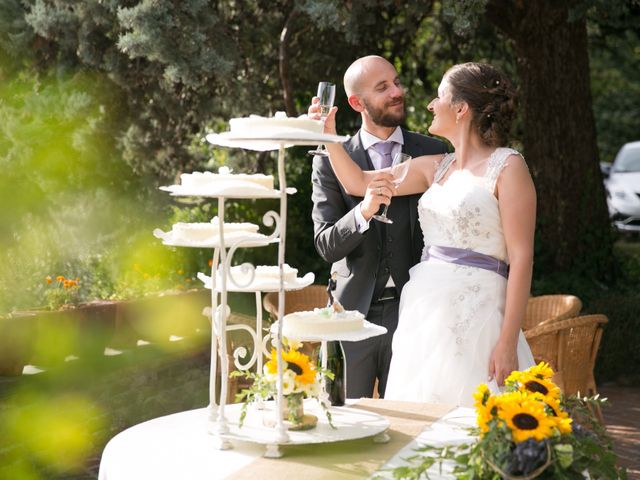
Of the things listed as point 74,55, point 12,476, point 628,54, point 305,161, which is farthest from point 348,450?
point 628,54

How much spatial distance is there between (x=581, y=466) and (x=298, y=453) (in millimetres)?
869

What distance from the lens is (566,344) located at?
5211mm

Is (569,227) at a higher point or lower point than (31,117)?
lower

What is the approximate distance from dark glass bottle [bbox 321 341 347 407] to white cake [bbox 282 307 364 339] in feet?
0.51

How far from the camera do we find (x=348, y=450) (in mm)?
2943

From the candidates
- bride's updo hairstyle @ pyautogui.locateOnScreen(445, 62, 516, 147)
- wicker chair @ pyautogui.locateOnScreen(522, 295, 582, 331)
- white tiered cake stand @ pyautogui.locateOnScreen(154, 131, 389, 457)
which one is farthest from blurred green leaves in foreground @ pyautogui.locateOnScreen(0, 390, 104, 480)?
bride's updo hairstyle @ pyautogui.locateOnScreen(445, 62, 516, 147)

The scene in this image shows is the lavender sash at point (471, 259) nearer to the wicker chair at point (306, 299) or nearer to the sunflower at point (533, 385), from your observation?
the sunflower at point (533, 385)

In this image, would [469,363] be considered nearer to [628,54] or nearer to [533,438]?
[533,438]

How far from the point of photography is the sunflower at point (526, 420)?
2355 millimetres

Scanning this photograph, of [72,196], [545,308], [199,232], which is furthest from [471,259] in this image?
[72,196]

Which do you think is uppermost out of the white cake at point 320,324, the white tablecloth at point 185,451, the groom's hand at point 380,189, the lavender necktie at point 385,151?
the lavender necktie at point 385,151

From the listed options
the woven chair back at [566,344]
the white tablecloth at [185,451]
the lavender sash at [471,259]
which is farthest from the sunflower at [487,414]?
the woven chair back at [566,344]

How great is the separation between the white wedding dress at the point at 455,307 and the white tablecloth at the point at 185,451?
1.67ft

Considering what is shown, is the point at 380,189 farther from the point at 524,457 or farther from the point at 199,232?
the point at 524,457
